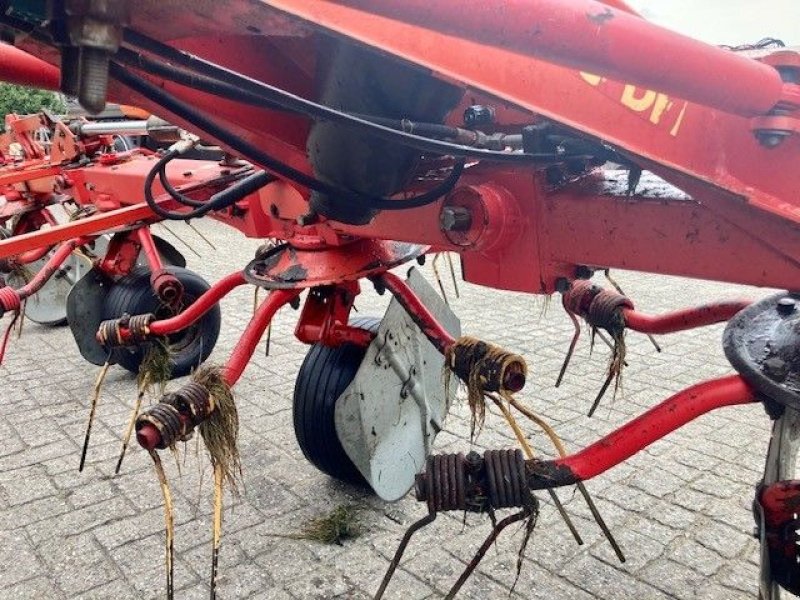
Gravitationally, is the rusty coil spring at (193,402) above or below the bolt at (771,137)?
below

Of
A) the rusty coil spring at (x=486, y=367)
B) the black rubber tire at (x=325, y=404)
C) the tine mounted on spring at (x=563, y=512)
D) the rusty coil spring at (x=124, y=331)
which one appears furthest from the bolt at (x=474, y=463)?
the rusty coil spring at (x=124, y=331)

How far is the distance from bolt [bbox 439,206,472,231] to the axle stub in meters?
0.61

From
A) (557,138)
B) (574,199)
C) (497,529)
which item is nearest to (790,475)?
(497,529)

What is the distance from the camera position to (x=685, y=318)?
1.95 metres

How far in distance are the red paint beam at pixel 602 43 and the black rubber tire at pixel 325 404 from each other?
5.79ft

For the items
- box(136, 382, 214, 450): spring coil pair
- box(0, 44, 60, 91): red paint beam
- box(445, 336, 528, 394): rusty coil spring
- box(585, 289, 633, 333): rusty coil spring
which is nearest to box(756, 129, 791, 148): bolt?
box(445, 336, 528, 394): rusty coil spring

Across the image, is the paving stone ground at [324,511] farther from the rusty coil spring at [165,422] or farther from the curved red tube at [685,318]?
the rusty coil spring at [165,422]

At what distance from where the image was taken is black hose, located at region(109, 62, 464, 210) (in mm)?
1265

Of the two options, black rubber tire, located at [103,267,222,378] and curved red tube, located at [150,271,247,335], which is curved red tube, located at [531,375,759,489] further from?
black rubber tire, located at [103,267,222,378]

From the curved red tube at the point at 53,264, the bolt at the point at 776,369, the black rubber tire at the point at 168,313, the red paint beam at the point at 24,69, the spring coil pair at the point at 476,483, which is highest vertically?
the red paint beam at the point at 24,69

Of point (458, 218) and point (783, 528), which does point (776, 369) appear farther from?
point (458, 218)

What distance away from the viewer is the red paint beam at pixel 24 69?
135cm

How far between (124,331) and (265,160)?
1228mm

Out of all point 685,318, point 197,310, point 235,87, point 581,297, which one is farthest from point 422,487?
point 197,310
